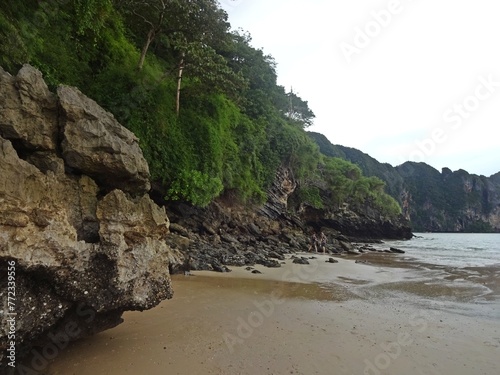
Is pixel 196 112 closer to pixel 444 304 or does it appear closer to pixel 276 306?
pixel 276 306

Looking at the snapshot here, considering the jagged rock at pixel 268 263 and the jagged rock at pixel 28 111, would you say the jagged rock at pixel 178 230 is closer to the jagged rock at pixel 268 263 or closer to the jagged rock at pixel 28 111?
the jagged rock at pixel 268 263

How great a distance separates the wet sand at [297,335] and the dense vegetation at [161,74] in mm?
7433

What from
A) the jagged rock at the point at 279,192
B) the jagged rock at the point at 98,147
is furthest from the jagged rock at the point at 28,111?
the jagged rock at the point at 279,192

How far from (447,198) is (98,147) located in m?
161

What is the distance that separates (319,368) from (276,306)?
11.4 ft

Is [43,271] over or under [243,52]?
under

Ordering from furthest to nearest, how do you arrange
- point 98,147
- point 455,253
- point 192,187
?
point 455,253
point 192,187
point 98,147

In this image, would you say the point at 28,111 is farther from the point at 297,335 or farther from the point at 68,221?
the point at 297,335

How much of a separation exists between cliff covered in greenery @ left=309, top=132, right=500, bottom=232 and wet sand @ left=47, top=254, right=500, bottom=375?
12375 centimetres

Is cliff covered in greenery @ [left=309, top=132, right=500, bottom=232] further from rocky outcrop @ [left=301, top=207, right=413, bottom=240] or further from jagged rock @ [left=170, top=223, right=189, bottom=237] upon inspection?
jagged rock @ [left=170, top=223, right=189, bottom=237]

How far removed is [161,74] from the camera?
861 inches

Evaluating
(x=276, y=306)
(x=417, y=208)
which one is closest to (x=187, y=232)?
(x=276, y=306)

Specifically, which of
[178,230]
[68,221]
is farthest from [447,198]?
[68,221]

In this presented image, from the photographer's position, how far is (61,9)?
14.5 m
